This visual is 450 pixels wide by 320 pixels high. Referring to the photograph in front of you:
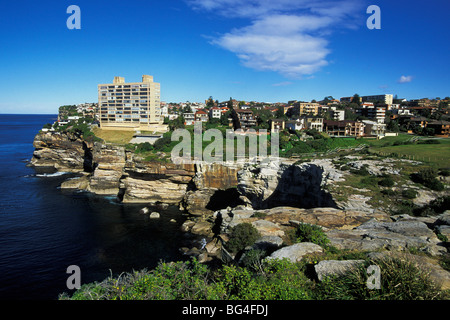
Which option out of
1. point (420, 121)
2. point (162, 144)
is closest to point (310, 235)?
point (162, 144)

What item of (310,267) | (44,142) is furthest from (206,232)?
(44,142)

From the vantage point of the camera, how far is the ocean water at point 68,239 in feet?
80.3

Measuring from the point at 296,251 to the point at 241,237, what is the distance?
6.90 meters

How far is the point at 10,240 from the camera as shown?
1212 inches

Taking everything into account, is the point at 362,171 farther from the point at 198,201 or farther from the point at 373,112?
the point at 373,112

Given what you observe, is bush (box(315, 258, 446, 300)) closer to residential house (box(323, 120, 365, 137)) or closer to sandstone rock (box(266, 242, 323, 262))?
sandstone rock (box(266, 242, 323, 262))

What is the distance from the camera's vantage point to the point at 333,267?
9938 mm

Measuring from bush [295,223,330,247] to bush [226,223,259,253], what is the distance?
11.1 ft

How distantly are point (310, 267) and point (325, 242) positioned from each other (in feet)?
10.0

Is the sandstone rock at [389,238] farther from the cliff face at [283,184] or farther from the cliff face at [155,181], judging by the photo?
the cliff face at [155,181]

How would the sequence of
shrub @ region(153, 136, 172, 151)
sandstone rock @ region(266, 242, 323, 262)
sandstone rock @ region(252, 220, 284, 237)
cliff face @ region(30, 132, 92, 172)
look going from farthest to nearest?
cliff face @ region(30, 132, 92, 172) → shrub @ region(153, 136, 172, 151) → sandstone rock @ region(252, 220, 284, 237) → sandstone rock @ region(266, 242, 323, 262)

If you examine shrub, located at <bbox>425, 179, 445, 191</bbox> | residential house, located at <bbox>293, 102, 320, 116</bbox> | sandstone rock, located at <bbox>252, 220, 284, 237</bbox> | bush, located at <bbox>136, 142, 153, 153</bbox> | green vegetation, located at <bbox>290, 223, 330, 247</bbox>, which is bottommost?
sandstone rock, located at <bbox>252, 220, 284, 237</bbox>

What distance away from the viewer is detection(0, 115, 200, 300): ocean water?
2447cm

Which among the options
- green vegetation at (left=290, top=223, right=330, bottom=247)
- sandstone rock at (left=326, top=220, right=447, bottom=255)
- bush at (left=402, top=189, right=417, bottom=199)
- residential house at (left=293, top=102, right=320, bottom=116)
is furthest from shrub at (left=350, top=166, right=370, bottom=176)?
residential house at (left=293, top=102, right=320, bottom=116)
